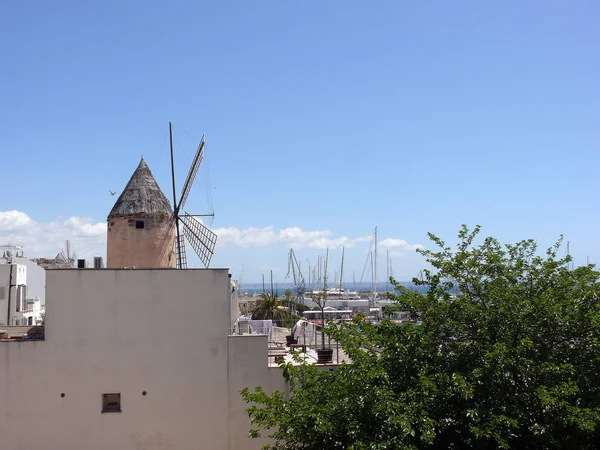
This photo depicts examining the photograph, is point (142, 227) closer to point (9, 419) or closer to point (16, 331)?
point (16, 331)

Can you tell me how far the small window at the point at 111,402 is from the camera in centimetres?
1802

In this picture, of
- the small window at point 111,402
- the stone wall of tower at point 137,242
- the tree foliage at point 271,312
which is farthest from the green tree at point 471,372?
the tree foliage at point 271,312

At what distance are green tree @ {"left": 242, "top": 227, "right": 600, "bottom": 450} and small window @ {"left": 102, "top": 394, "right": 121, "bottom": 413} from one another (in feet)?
19.2

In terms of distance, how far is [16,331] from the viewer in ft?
66.1

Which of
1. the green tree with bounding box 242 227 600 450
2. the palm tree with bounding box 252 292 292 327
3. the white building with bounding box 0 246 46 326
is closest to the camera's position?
the green tree with bounding box 242 227 600 450

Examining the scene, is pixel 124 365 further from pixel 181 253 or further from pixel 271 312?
pixel 271 312

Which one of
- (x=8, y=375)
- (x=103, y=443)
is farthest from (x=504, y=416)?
(x=8, y=375)

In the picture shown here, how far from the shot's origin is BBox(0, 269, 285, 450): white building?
17.8m

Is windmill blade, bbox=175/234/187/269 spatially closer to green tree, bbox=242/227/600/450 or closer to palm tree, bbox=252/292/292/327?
green tree, bbox=242/227/600/450

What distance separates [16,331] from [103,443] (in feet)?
16.8

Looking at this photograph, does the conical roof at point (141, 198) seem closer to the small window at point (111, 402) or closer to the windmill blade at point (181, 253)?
the windmill blade at point (181, 253)

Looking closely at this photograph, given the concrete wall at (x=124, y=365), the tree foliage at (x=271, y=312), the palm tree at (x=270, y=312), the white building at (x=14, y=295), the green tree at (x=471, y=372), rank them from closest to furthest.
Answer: the green tree at (x=471, y=372)
the concrete wall at (x=124, y=365)
the white building at (x=14, y=295)
the tree foliage at (x=271, y=312)
the palm tree at (x=270, y=312)

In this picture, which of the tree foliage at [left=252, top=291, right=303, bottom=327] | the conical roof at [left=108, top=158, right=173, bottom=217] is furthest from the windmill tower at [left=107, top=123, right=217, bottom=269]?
the tree foliage at [left=252, top=291, right=303, bottom=327]

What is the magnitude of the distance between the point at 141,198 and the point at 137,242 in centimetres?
164
